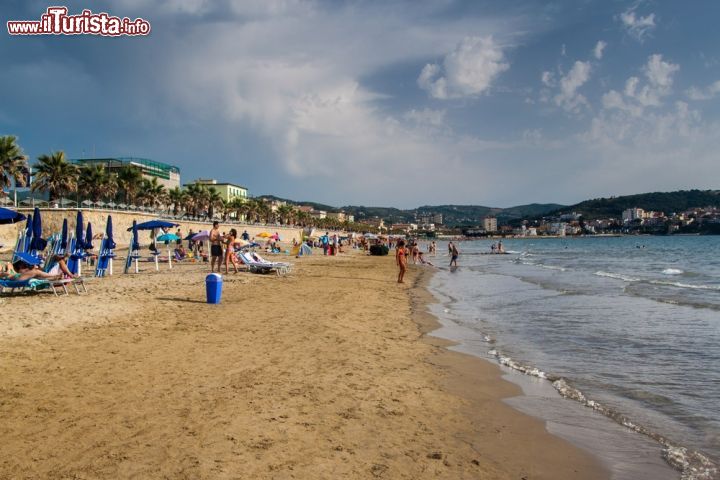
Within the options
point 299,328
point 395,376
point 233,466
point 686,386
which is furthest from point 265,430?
point 686,386

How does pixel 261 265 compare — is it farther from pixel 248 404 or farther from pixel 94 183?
pixel 94 183

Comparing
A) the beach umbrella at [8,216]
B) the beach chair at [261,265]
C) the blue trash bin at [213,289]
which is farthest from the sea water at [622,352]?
the beach umbrella at [8,216]

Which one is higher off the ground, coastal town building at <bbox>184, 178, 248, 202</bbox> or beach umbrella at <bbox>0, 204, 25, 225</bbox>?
coastal town building at <bbox>184, 178, 248, 202</bbox>

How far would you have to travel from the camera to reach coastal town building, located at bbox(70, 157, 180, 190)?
7200 centimetres

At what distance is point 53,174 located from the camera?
43875mm

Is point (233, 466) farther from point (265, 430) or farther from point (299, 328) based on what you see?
point (299, 328)

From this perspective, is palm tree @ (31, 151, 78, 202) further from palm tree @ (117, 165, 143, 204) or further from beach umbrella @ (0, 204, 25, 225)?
beach umbrella @ (0, 204, 25, 225)

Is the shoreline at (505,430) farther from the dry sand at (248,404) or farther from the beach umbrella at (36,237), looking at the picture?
the beach umbrella at (36,237)

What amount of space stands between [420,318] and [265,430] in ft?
24.9

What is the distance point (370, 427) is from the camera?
4.29 metres

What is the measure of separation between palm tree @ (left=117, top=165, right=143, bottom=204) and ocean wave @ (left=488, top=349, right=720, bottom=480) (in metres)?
60.0

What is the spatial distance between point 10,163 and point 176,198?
37.8 m

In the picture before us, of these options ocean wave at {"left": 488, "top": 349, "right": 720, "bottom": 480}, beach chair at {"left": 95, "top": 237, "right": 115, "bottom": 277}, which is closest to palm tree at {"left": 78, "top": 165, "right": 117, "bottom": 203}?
beach chair at {"left": 95, "top": 237, "right": 115, "bottom": 277}

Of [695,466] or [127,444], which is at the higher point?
[127,444]
